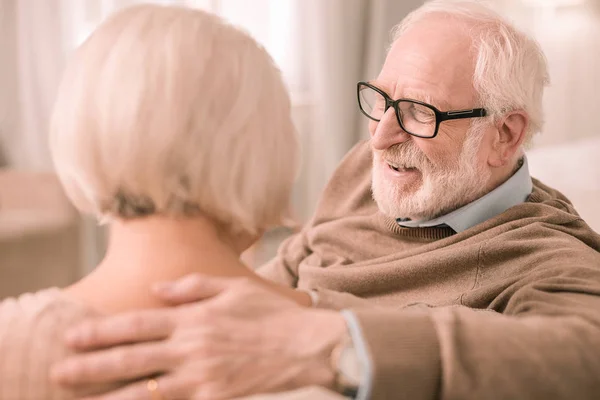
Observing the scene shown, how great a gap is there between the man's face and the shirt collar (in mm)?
39

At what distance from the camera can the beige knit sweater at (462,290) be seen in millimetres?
912

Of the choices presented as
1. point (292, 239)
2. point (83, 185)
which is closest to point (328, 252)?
point (292, 239)

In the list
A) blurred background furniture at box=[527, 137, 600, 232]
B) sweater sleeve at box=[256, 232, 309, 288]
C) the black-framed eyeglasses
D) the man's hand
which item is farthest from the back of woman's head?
blurred background furniture at box=[527, 137, 600, 232]

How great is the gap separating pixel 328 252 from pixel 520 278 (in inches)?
22.2

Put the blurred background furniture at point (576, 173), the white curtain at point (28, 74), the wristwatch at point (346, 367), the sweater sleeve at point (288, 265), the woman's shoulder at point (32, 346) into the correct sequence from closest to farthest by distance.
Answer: the woman's shoulder at point (32, 346) → the wristwatch at point (346, 367) → the sweater sleeve at point (288, 265) → the blurred background furniture at point (576, 173) → the white curtain at point (28, 74)

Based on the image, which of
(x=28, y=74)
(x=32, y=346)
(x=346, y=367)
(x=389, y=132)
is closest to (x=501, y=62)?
(x=389, y=132)

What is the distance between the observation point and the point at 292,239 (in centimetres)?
192

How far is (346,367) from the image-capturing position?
0.89 metres

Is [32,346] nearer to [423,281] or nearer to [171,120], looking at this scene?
[171,120]

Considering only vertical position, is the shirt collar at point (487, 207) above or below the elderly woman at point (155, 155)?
below

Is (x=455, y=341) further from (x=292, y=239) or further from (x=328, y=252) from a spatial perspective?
(x=292, y=239)

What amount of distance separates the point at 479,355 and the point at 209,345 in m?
0.38

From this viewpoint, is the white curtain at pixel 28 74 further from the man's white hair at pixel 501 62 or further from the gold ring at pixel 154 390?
the gold ring at pixel 154 390

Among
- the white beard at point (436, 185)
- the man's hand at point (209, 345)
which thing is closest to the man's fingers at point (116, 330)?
the man's hand at point (209, 345)
